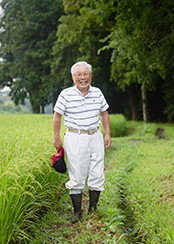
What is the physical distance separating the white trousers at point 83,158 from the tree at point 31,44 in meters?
21.1

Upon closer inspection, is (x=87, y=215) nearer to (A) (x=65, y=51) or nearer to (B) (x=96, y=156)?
(B) (x=96, y=156)

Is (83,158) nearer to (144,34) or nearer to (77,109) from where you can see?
(77,109)

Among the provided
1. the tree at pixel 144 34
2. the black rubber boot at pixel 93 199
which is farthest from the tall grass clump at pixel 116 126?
the black rubber boot at pixel 93 199

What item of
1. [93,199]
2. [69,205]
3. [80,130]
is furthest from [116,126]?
[80,130]

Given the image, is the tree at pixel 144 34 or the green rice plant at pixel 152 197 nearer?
the green rice plant at pixel 152 197

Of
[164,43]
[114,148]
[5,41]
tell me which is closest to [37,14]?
[5,41]

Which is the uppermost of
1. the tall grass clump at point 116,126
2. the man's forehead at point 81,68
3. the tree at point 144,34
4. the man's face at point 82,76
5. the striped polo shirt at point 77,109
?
the tree at point 144,34

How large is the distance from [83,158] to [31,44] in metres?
25.2

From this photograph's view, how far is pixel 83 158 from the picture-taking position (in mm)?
3094

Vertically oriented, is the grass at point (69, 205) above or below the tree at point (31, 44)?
below

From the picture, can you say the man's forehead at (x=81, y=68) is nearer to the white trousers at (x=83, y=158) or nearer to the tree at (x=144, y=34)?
the white trousers at (x=83, y=158)

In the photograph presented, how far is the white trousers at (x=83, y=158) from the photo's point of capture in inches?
121

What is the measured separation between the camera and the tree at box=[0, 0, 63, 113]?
25.0 metres

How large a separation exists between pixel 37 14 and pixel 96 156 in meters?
24.7
